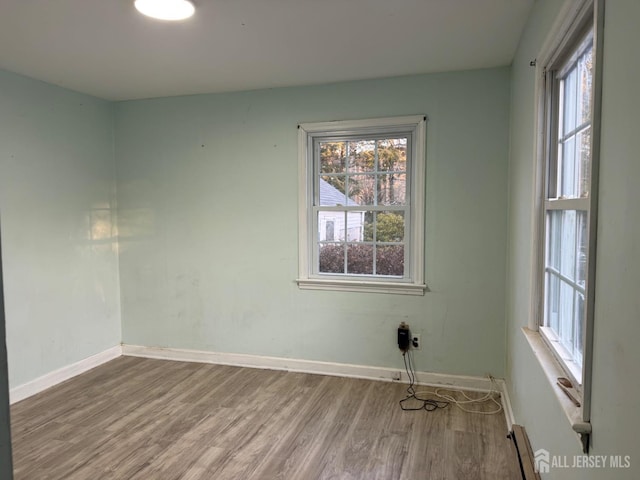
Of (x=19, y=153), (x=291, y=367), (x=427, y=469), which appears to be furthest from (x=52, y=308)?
(x=427, y=469)

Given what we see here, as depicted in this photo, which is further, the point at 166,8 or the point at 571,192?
A: the point at 166,8

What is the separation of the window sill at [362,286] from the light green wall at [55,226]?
75.1 inches

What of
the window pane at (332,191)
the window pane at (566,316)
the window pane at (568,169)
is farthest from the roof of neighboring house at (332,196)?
the window pane at (566,316)

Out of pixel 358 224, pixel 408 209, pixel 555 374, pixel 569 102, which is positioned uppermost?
pixel 569 102

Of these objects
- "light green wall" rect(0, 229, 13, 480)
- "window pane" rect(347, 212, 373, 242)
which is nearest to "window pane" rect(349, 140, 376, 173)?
"window pane" rect(347, 212, 373, 242)

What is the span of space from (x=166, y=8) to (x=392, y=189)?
2016 mm

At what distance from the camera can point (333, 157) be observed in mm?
3527

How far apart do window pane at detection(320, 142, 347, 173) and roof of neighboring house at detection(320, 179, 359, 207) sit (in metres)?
0.13

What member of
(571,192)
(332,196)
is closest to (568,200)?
(571,192)

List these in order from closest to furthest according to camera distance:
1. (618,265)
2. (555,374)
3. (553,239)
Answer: (618,265)
(555,374)
(553,239)

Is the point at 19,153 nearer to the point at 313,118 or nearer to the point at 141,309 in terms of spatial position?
the point at 141,309

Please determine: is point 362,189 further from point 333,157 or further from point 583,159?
point 583,159

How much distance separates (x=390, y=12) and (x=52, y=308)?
3290 millimetres

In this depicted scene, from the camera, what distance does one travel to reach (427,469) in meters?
2.23
